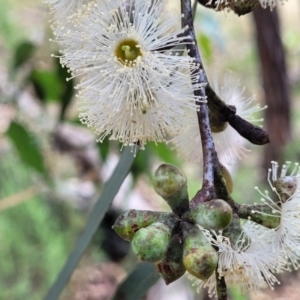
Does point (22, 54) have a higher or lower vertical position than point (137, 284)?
higher

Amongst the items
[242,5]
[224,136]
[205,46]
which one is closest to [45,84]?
[205,46]

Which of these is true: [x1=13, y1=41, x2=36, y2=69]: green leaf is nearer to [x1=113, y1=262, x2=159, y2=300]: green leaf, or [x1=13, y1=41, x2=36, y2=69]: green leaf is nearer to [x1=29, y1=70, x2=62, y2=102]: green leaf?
[x1=29, y1=70, x2=62, y2=102]: green leaf

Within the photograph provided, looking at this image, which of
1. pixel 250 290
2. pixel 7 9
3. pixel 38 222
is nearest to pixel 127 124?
pixel 250 290

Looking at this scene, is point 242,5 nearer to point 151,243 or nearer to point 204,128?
point 204,128

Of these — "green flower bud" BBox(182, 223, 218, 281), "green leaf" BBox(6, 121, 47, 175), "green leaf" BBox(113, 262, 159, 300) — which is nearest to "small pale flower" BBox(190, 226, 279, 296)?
"green flower bud" BBox(182, 223, 218, 281)

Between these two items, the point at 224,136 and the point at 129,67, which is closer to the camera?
the point at 129,67

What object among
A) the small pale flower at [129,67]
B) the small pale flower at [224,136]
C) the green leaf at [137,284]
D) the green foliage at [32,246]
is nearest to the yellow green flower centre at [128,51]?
the small pale flower at [129,67]

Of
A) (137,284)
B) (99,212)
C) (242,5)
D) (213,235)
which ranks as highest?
(242,5)

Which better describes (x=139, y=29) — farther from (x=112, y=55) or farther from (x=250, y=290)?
(x=250, y=290)
